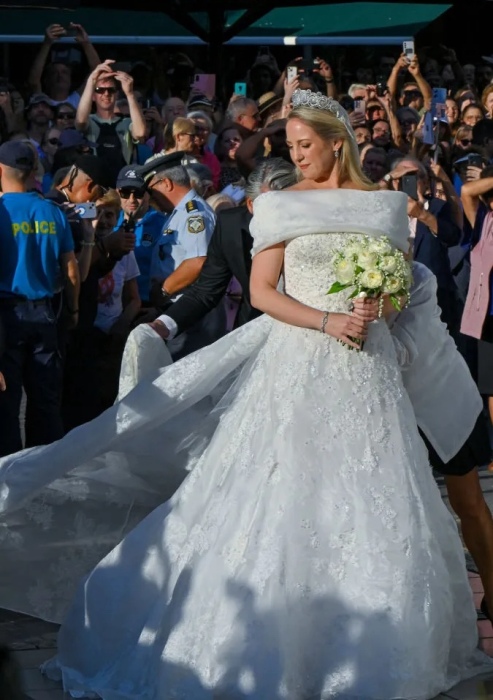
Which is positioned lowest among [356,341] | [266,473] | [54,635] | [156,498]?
[54,635]

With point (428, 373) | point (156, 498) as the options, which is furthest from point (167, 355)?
point (428, 373)

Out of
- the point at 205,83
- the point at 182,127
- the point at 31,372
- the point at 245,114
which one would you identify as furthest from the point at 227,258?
the point at 205,83

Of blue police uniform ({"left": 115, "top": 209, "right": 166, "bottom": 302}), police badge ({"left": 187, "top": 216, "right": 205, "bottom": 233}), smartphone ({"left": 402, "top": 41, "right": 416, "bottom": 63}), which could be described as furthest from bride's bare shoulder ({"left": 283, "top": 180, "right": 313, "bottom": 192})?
smartphone ({"left": 402, "top": 41, "right": 416, "bottom": 63})

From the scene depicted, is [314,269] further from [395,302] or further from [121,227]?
[121,227]

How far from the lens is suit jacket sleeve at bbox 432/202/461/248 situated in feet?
32.3

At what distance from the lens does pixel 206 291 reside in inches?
250

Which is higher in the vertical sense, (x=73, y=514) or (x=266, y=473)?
(x=266, y=473)

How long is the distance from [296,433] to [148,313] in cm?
378

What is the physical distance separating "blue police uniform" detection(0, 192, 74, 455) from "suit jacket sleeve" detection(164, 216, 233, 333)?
167cm

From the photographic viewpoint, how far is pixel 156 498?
235 inches

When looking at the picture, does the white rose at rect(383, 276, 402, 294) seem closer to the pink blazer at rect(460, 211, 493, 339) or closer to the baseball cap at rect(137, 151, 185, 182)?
the baseball cap at rect(137, 151, 185, 182)

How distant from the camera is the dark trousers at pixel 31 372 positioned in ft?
25.8

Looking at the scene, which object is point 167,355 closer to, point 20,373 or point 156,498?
point 156,498

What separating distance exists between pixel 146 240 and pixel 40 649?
4.12m
